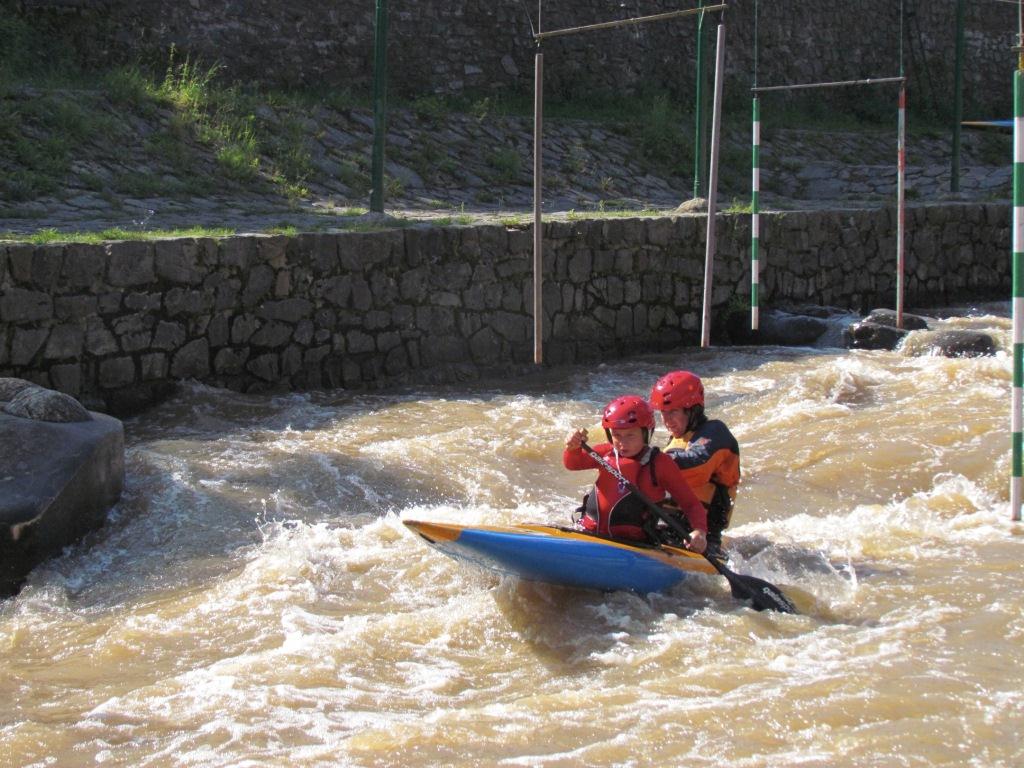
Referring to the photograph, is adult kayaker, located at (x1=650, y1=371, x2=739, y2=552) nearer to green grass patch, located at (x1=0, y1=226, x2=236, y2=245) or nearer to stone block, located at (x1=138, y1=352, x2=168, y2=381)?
stone block, located at (x1=138, y1=352, x2=168, y2=381)

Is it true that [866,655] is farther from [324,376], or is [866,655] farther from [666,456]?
[324,376]

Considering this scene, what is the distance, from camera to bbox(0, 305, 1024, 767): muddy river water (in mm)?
4086

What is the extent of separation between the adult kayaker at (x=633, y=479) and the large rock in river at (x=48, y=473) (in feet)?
7.41

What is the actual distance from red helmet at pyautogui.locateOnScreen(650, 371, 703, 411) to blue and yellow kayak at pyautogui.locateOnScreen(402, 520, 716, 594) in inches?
26.4

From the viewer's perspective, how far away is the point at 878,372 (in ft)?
32.8

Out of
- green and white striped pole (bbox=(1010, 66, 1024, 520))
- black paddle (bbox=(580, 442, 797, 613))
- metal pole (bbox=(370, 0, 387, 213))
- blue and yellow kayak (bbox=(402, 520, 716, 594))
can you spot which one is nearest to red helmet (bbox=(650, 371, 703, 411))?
black paddle (bbox=(580, 442, 797, 613))

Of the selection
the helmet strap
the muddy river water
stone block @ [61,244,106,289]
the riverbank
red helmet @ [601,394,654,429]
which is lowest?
the muddy river water

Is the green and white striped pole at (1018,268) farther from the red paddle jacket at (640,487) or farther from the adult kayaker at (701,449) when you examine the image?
the red paddle jacket at (640,487)

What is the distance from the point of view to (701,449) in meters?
5.56

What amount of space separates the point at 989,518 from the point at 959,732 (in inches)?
104

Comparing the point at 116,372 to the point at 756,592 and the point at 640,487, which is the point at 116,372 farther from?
the point at 756,592

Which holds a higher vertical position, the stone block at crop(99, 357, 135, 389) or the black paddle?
the stone block at crop(99, 357, 135, 389)

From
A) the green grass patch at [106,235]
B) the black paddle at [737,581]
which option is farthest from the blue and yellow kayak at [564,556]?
the green grass patch at [106,235]

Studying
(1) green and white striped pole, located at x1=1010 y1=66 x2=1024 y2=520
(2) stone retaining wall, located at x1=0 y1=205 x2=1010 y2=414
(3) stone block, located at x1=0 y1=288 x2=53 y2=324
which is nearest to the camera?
(1) green and white striped pole, located at x1=1010 y1=66 x2=1024 y2=520
